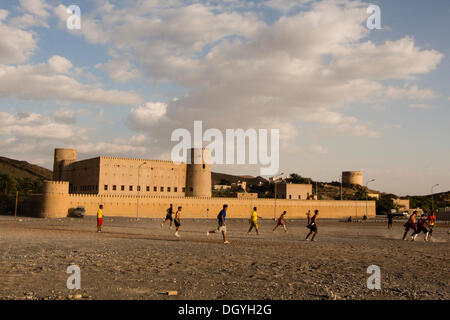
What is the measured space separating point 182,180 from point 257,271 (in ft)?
231

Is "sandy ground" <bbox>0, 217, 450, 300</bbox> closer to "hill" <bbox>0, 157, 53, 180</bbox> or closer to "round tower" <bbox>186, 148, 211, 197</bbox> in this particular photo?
"round tower" <bbox>186, 148, 211, 197</bbox>

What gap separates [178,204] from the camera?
64938mm

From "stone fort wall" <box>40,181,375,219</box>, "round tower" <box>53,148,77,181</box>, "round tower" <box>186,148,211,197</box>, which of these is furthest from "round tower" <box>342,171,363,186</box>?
"round tower" <box>53,148,77,181</box>

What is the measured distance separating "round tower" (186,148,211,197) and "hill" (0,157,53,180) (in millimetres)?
110710

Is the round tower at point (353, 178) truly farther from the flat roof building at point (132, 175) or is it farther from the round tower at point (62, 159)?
the round tower at point (62, 159)

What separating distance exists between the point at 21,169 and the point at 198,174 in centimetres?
13092

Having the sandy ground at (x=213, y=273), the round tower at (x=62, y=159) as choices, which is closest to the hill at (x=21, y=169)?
the round tower at (x=62, y=159)

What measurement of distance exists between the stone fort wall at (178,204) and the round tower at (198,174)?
1061cm

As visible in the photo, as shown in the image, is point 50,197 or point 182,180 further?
point 182,180

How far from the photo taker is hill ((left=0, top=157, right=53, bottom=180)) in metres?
175
